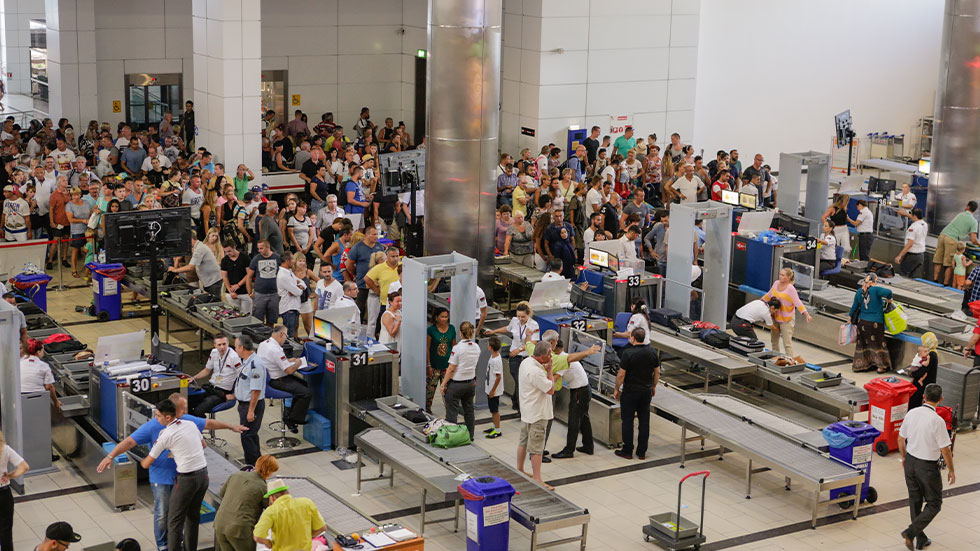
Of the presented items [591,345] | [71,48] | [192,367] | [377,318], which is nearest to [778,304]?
[591,345]

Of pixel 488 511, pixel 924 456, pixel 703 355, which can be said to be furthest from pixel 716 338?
pixel 488 511

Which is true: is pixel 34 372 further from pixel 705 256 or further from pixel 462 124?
pixel 705 256

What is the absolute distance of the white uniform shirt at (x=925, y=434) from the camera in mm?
10141

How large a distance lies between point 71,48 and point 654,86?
12036 millimetres

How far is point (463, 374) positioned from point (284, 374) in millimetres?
1756

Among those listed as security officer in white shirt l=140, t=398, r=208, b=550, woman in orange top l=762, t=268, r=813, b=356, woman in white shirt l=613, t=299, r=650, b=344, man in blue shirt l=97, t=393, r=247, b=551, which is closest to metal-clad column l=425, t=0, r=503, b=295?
woman in white shirt l=613, t=299, r=650, b=344

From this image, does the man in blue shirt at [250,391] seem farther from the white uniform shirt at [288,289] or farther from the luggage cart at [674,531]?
the luggage cart at [674,531]

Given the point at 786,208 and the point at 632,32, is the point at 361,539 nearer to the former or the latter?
the point at 786,208

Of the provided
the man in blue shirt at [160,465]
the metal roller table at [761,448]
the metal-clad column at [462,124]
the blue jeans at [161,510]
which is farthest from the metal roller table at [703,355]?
the blue jeans at [161,510]

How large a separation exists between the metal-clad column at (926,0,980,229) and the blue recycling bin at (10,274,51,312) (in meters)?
14.6

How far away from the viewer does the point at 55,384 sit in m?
12.4

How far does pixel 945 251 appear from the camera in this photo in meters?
18.5

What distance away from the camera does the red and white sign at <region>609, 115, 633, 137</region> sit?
26091mm

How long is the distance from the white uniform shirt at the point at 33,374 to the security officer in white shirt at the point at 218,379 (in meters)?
1.33
